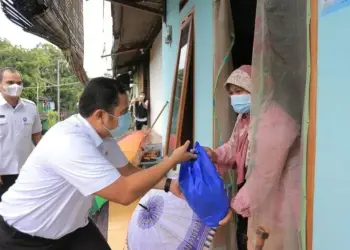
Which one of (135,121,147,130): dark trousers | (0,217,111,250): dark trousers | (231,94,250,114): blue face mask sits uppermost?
(231,94,250,114): blue face mask

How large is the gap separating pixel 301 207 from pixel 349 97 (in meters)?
0.55

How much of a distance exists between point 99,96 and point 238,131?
0.93m

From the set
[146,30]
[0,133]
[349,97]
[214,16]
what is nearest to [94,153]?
[349,97]

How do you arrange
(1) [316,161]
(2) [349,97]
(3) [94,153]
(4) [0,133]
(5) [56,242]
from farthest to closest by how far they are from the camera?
(4) [0,133]
(5) [56,242]
(3) [94,153]
(1) [316,161]
(2) [349,97]

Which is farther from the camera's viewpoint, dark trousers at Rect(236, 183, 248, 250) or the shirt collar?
dark trousers at Rect(236, 183, 248, 250)

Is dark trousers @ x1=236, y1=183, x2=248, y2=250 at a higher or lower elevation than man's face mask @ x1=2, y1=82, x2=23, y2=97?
lower

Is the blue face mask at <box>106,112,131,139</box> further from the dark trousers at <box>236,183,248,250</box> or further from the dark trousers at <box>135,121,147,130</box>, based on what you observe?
the dark trousers at <box>135,121,147,130</box>

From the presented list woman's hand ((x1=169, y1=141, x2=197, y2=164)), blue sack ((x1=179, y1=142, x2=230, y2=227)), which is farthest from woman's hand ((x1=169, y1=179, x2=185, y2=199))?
woman's hand ((x1=169, y1=141, x2=197, y2=164))

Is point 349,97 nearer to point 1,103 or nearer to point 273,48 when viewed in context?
point 273,48

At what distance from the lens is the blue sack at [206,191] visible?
206cm

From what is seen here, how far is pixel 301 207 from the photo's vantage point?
5.48ft

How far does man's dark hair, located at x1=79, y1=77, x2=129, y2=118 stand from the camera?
1.87 m

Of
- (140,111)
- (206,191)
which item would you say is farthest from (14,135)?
(140,111)

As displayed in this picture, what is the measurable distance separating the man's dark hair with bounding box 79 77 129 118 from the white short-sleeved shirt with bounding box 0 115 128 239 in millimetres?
75
